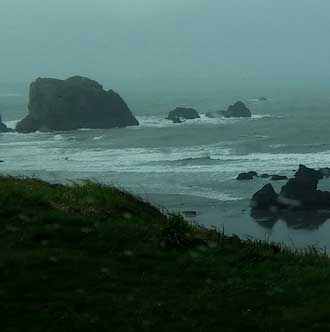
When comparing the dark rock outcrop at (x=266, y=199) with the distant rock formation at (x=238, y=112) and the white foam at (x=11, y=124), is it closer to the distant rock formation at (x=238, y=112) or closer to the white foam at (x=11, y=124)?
the white foam at (x=11, y=124)

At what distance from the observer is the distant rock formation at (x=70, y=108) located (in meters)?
86.7

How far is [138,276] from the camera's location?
22.3 ft

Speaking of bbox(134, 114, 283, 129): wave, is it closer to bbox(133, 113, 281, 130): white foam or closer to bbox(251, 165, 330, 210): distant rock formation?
bbox(133, 113, 281, 130): white foam

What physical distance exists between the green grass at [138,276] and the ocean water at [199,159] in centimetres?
786

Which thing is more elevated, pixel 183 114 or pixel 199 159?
pixel 183 114

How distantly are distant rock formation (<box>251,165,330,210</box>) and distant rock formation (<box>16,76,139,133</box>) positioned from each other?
5271 cm

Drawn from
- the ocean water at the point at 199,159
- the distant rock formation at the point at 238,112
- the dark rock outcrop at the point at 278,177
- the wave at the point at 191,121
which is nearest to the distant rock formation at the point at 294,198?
the ocean water at the point at 199,159

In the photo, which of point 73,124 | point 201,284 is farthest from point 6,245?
point 73,124

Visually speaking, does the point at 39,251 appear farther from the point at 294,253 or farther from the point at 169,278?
the point at 294,253

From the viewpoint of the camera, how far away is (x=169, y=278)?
267 inches

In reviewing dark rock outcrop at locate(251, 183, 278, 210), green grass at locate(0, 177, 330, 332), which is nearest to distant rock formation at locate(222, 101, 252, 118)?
dark rock outcrop at locate(251, 183, 278, 210)

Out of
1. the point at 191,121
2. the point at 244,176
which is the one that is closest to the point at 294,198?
the point at 244,176

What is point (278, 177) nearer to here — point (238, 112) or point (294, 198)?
point (294, 198)

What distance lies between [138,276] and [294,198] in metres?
30.2
